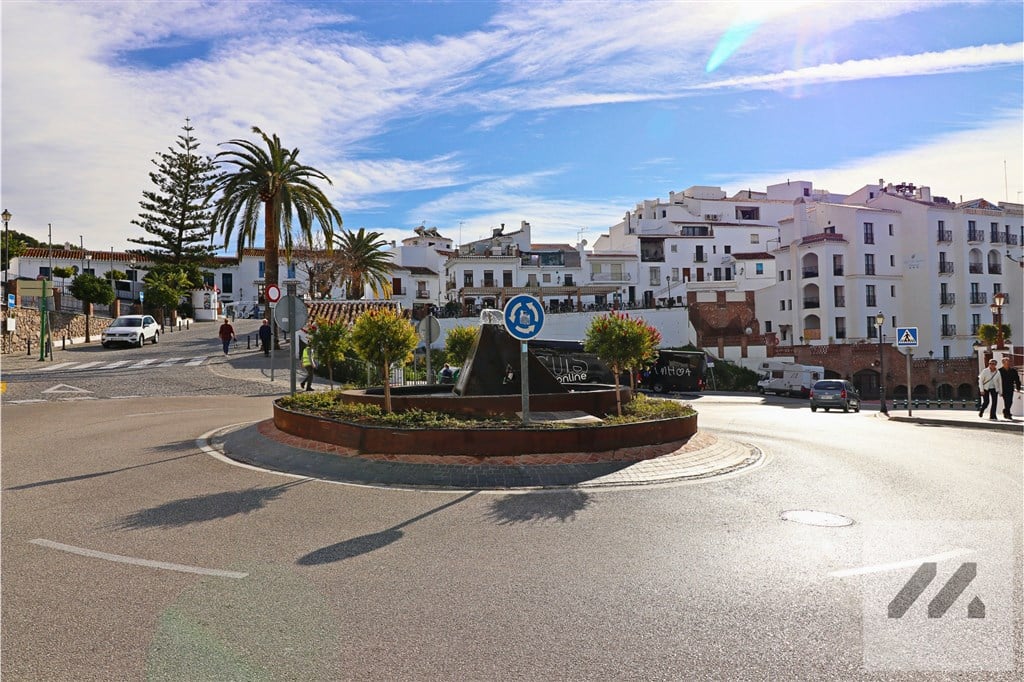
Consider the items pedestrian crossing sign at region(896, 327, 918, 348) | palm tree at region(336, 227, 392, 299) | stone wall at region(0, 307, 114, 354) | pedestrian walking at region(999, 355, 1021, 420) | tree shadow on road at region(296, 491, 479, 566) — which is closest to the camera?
tree shadow on road at region(296, 491, 479, 566)

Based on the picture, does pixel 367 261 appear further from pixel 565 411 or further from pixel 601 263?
pixel 565 411

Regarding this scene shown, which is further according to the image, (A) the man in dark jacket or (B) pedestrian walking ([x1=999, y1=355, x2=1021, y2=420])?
(A) the man in dark jacket

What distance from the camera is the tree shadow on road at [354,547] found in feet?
→ 20.4

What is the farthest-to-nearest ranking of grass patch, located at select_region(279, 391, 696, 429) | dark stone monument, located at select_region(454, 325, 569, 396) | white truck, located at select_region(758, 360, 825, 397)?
white truck, located at select_region(758, 360, 825, 397)
dark stone monument, located at select_region(454, 325, 569, 396)
grass patch, located at select_region(279, 391, 696, 429)

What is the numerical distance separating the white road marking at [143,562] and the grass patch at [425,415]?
16.8 ft

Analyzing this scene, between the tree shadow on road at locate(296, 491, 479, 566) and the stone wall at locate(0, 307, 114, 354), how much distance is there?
3466 cm

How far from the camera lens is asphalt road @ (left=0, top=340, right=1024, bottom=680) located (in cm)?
430

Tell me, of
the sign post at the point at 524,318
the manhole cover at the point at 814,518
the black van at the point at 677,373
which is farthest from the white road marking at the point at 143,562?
the black van at the point at 677,373

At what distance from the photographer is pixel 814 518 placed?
26.0ft

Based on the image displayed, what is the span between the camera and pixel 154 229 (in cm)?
6900

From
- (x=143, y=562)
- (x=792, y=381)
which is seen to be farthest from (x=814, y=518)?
(x=792, y=381)

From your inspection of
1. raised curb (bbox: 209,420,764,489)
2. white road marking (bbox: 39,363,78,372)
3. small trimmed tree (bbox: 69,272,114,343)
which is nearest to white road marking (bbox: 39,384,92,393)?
white road marking (bbox: 39,363,78,372)

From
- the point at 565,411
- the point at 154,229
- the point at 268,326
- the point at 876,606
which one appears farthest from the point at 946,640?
the point at 154,229

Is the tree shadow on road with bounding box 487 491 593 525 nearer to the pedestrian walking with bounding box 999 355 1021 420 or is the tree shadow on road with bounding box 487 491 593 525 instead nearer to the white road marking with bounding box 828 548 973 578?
the white road marking with bounding box 828 548 973 578
